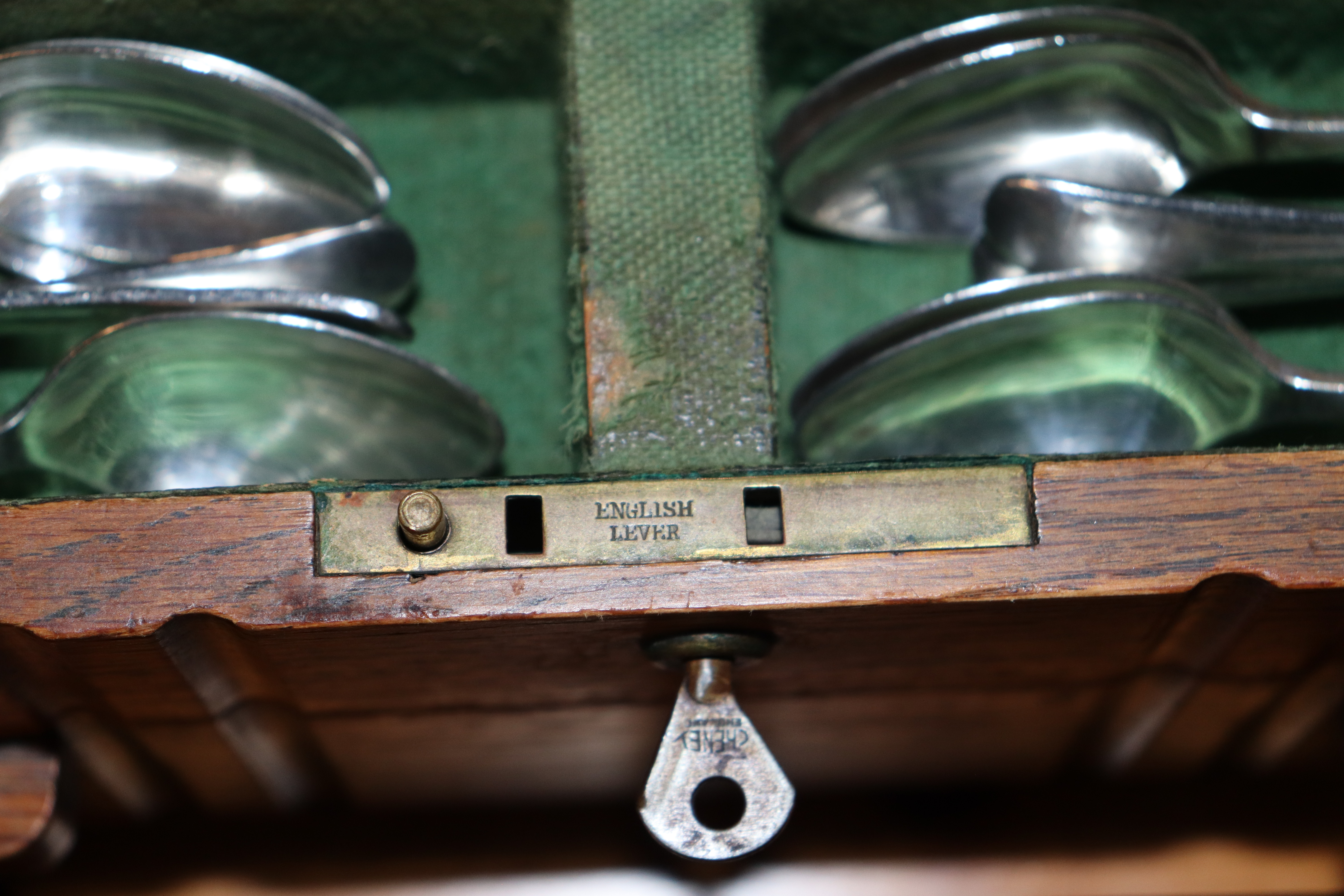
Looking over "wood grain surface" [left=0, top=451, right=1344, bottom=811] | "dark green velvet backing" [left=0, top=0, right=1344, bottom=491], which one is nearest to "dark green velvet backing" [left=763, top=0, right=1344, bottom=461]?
"dark green velvet backing" [left=0, top=0, right=1344, bottom=491]

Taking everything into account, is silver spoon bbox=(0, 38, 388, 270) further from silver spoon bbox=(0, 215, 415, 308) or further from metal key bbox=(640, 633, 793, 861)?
metal key bbox=(640, 633, 793, 861)

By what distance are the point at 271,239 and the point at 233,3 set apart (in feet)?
0.37

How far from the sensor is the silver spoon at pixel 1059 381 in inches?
19.0

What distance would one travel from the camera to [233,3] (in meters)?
0.56

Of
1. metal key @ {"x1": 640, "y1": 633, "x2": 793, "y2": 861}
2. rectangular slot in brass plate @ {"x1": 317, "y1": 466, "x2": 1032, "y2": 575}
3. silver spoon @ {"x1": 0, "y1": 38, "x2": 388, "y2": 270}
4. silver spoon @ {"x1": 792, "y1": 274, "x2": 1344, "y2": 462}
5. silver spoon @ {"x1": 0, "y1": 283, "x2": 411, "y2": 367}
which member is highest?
silver spoon @ {"x1": 0, "y1": 38, "x2": 388, "y2": 270}

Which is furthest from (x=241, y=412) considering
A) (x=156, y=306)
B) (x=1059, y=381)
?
(x=1059, y=381)

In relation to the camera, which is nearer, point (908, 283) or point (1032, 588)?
point (1032, 588)

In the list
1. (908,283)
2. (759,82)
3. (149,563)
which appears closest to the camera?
(149,563)

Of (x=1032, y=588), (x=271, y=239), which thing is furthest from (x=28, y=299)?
(x=1032, y=588)

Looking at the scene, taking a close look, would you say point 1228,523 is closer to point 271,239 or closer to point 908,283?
point 908,283

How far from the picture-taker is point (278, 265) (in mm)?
534

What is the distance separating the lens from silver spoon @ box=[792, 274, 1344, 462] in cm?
48

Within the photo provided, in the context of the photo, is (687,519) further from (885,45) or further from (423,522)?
(885,45)

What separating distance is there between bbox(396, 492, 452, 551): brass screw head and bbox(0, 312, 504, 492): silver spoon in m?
0.09
